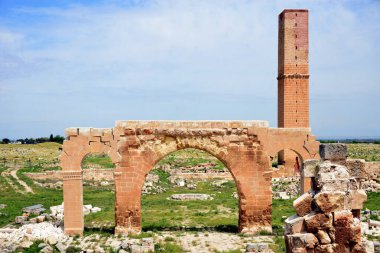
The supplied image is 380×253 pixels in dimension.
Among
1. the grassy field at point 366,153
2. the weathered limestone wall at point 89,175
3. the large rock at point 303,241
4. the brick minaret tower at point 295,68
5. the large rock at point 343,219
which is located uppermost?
the brick minaret tower at point 295,68

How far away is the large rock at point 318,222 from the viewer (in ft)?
18.7

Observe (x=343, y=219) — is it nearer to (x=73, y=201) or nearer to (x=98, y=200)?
(x=73, y=201)

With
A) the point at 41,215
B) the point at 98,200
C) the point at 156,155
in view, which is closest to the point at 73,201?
the point at 156,155

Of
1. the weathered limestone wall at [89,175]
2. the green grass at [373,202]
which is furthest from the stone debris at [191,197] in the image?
the weathered limestone wall at [89,175]

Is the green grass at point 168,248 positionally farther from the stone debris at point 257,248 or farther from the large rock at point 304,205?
the large rock at point 304,205

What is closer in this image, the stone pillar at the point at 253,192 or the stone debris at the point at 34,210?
the stone pillar at the point at 253,192

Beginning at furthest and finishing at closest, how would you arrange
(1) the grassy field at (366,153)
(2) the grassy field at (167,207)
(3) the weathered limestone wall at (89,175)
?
(1) the grassy field at (366,153) < (3) the weathered limestone wall at (89,175) < (2) the grassy field at (167,207)

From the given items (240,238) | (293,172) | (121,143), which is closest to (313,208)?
(240,238)

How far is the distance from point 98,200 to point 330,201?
18197mm

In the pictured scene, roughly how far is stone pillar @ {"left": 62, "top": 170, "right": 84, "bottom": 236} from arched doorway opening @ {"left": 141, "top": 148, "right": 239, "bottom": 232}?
2.48m

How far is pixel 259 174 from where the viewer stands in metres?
14.3

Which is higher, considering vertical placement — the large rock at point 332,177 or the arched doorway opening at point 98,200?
the large rock at point 332,177

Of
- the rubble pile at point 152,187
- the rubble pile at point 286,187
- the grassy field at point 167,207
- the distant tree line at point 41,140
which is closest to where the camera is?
the grassy field at point 167,207

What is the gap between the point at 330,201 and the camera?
5699 millimetres
